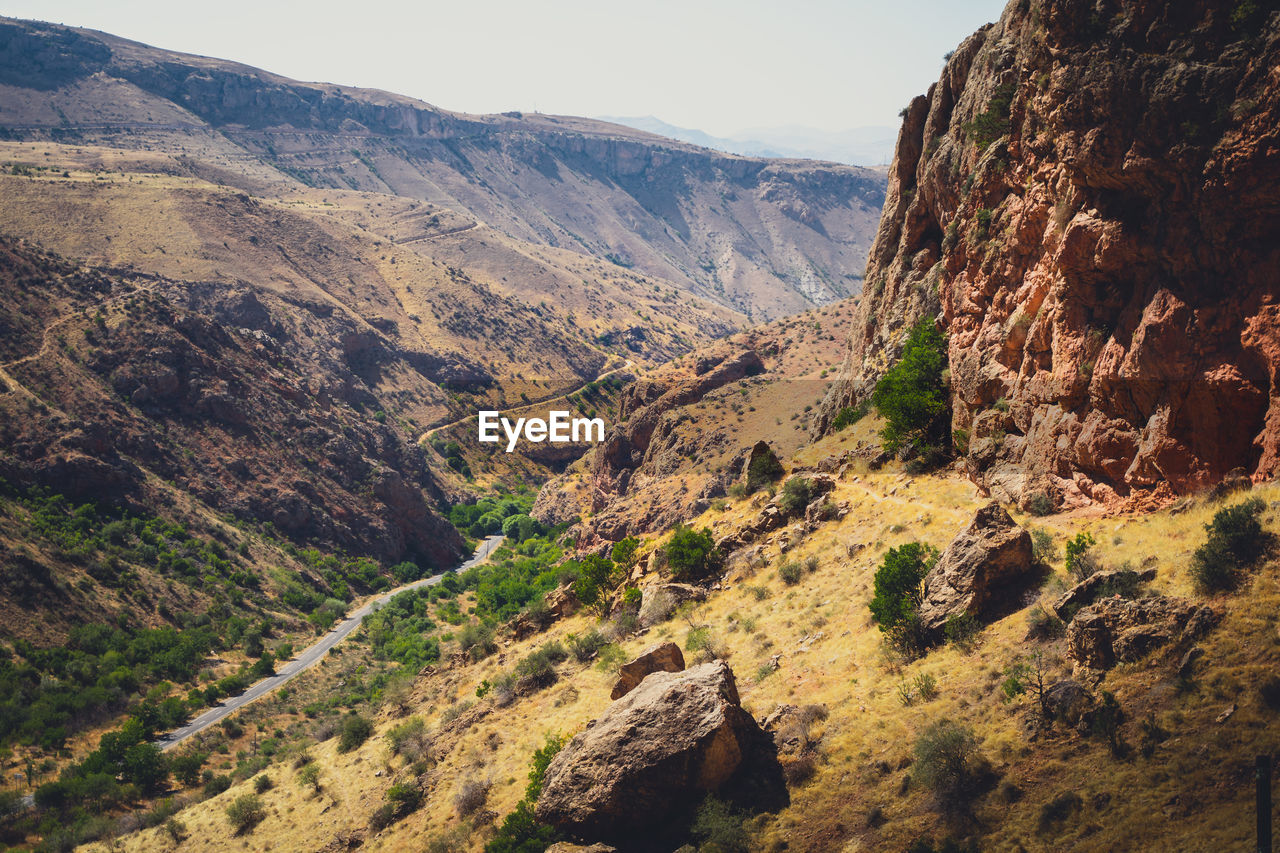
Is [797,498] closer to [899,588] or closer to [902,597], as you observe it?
[899,588]

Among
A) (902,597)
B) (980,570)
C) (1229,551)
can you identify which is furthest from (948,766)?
(1229,551)

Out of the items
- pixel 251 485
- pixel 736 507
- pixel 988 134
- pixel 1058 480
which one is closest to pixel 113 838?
pixel 736 507

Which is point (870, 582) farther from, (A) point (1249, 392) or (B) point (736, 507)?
(B) point (736, 507)

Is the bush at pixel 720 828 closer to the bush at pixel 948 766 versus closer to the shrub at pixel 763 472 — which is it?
the bush at pixel 948 766

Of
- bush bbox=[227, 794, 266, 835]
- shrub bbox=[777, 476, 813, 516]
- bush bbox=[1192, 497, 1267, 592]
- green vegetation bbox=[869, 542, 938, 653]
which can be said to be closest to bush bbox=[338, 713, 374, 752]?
bush bbox=[227, 794, 266, 835]

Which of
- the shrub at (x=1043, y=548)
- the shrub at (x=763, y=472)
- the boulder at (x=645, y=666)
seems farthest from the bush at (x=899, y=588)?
the shrub at (x=763, y=472)
